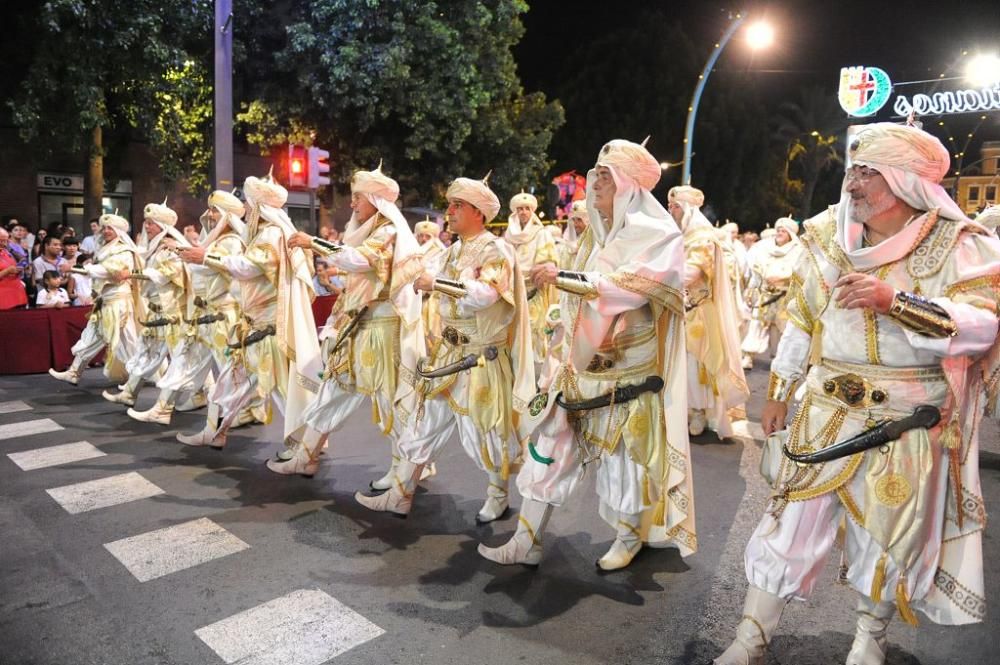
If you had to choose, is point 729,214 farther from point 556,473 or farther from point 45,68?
point 556,473

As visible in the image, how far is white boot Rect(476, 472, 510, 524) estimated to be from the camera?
15.6 ft

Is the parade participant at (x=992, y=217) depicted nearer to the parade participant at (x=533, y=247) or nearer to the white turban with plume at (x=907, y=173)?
the white turban with plume at (x=907, y=173)

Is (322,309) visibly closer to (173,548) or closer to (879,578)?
(173,548)

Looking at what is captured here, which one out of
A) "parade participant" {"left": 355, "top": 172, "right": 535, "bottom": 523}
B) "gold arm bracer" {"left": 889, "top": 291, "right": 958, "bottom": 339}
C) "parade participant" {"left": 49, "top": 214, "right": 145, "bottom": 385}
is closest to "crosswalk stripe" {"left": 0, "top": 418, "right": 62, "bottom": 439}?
"parade participant" {"left": 49, "top": 214, "right": 145, "bottom": 385}

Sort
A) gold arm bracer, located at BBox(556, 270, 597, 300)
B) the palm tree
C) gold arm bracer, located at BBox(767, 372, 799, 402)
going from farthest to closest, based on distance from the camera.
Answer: the palm tree, gold arm bracer, located at BBox(556, 270, 597, 300), gold arm bracer, located at BBox(767, 372, 799, 402)

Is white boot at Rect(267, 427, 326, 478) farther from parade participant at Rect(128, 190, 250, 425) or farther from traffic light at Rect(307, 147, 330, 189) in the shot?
traffic light at Rect(307, 147, 330, 189)

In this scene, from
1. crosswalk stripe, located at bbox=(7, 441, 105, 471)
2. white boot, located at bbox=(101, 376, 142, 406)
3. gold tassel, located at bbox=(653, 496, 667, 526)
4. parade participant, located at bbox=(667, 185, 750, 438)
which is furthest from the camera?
white boot, located at bbox=(101, 376, 142, 406)

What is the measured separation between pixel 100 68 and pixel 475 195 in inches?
503

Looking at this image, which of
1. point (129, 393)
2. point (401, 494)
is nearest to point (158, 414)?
point (129, 393)

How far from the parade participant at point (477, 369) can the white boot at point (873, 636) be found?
7.02 ft

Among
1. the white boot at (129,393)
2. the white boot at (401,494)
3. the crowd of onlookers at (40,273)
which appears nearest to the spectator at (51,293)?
the crowd of onlookers at (40,273)

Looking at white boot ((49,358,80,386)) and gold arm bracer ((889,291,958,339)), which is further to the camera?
white boot ((49,358,80,386))

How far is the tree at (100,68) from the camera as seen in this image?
13930mm

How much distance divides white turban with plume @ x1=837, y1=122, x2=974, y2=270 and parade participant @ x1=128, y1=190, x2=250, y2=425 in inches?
193
